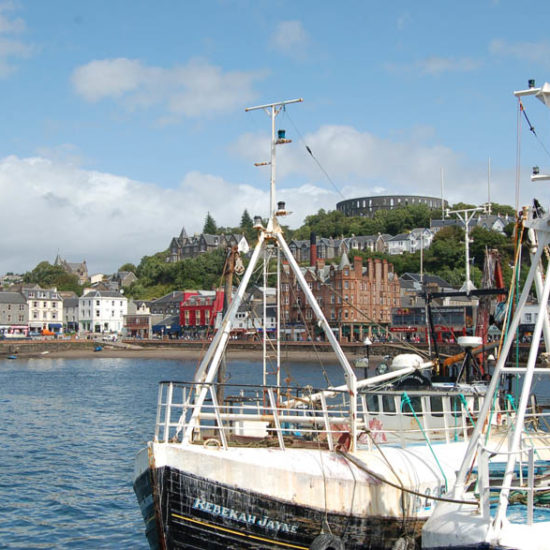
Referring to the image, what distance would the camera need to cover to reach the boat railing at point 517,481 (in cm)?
1348

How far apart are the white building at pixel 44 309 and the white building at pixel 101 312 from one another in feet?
18.5

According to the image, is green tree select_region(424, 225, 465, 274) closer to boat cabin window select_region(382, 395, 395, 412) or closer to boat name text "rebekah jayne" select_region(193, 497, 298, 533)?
boat cabin window select_region(382, 395, 395, 412)

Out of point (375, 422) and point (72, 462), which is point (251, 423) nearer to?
point (375, 422)

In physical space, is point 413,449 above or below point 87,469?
above

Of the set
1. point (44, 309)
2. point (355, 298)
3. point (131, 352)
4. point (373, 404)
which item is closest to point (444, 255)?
point (355, 298)

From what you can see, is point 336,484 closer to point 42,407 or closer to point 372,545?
→ point 372,545

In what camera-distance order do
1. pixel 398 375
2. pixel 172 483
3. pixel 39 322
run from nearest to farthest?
pixel 172 483 < pixel 398 375 < pixel 39 322

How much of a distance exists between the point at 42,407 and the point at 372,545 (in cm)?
3944

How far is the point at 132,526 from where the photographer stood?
22.2m

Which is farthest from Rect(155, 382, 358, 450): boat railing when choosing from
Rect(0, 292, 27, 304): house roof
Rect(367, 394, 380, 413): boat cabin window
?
Rect(0, 292, 27, 304): house roof

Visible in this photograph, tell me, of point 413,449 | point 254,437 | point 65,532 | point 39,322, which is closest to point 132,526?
point 65,532

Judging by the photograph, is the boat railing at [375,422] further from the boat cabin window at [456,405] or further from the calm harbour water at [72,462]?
the calm harbour water at [72,462]

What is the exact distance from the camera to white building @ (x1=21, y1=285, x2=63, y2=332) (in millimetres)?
169125

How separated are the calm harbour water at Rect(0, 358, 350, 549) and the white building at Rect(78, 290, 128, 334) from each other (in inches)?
4265
